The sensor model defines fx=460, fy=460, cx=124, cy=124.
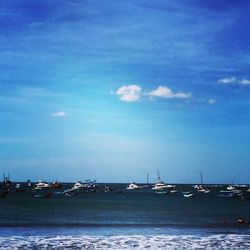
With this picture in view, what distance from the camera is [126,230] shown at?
4659 cm

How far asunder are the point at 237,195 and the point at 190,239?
11684 cm

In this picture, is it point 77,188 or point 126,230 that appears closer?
point 126,230

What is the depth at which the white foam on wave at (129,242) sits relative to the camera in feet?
110

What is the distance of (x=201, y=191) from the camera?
7101 inches

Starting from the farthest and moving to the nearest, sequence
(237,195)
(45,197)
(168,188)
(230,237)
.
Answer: (168,188) → (237,195) → (45,197) → (230,237)

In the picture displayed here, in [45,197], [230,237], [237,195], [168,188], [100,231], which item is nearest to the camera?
[230,237]

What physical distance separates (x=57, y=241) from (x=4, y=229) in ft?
37.9

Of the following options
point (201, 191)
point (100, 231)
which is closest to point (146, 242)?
point (100, 231)

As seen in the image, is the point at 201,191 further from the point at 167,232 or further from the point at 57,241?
the point at 57,241

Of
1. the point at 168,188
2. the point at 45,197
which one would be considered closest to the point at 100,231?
the point at 45,197

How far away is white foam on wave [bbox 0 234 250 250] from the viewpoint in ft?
110

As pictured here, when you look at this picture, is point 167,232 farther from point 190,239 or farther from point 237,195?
point 237,195

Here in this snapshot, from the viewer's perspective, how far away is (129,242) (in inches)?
1419

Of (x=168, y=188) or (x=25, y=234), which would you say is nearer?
(x=25, y=234)
